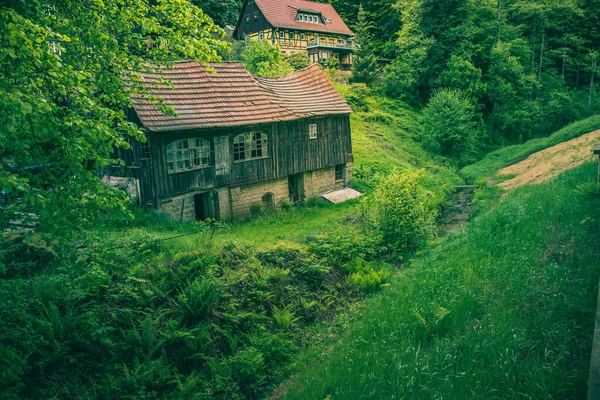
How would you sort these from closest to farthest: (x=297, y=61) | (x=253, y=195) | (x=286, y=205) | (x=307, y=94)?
(x=253, y=195) < (x=286, y=205) < (x=307, y=94) < (x=297, y=61)

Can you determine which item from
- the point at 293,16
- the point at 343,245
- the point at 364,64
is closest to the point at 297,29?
the point at 293,16

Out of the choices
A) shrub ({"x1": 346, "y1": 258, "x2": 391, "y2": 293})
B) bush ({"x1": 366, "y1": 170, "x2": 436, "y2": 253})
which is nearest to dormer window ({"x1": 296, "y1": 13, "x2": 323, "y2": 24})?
bush ({"x1": 366, "y1": 170, "x2": 436, "y2": 253})

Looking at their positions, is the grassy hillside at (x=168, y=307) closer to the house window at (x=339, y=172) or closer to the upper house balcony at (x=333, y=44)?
the house window at (x=339, y=172)

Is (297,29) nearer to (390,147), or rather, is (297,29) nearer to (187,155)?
(390,147)

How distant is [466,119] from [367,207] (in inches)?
746

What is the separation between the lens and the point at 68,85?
754 centimetres

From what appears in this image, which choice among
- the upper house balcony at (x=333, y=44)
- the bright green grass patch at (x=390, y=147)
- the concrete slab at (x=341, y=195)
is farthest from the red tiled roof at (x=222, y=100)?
the upper house balcony at (x=333, y=44)

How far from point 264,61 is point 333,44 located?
1750cm

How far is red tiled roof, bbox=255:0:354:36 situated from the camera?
45.4 metres

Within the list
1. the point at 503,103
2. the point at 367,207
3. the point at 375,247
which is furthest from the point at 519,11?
the point at 375,247

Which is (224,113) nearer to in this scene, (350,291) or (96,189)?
(350,291)

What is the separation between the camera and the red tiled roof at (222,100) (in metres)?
17.2

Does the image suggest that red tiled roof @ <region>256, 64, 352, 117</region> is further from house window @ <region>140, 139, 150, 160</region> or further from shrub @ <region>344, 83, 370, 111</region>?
shrub @ <region>344, 83, 370, 111</region>

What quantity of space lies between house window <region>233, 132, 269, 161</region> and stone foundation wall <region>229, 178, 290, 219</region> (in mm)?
1396
